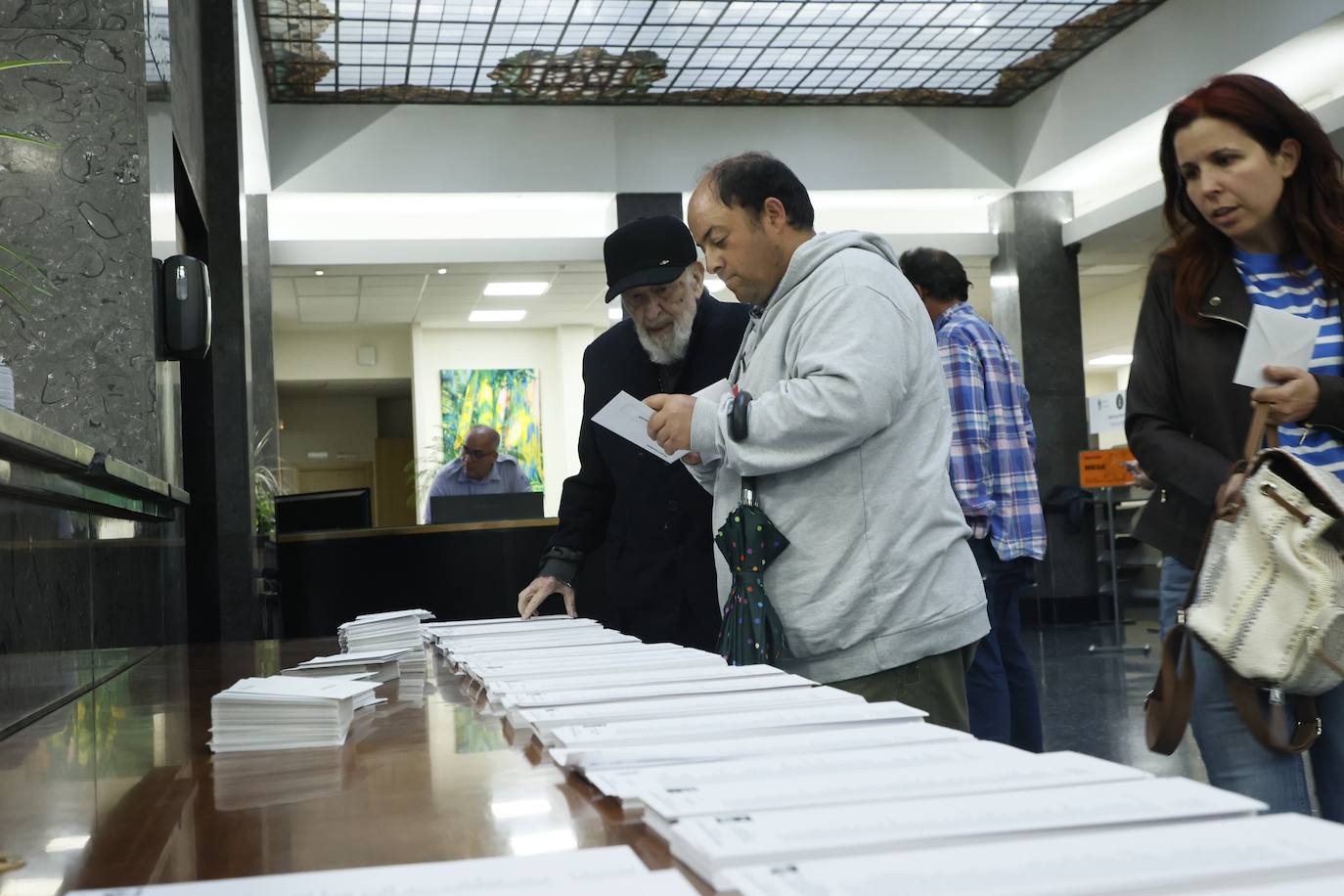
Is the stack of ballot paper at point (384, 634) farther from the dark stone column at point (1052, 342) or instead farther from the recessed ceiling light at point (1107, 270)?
the recessed ceiling light at point (1107, 270)

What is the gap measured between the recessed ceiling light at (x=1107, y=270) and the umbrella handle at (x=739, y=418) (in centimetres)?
1091

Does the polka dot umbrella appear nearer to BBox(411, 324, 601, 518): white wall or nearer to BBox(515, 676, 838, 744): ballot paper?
BBox(515, 676, 838, 744): ballot paper

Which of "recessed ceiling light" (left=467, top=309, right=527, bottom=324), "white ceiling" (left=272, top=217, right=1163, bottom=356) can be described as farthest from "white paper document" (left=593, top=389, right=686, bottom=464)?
"recessed ceiling light" (left=467, top=309, right=527, bottom=324)

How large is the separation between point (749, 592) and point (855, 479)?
202mm

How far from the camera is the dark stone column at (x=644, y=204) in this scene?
1027 cm

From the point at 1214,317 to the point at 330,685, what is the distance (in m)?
1.19

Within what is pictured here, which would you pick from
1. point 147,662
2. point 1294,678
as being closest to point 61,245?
point 147,662

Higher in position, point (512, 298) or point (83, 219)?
point (512, 298)

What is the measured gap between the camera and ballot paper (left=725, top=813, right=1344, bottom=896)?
52 cm

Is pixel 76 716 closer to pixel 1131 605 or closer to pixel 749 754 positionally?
pixel 749 754

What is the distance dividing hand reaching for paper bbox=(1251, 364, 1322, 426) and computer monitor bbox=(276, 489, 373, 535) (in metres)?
5.15

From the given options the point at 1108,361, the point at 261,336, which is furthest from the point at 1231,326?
the point at 1108,361

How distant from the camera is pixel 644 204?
10.4 m

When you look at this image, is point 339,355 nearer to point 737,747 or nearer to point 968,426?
point 968,426
